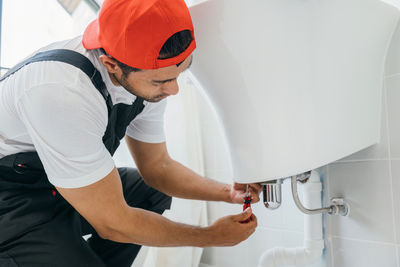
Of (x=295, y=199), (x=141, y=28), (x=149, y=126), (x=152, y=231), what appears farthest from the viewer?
(x=149, y=126)

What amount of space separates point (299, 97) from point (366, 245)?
52cm

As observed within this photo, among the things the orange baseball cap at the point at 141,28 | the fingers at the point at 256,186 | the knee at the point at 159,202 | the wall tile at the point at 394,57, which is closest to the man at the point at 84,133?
the orange baseball cap at the point at 141,28

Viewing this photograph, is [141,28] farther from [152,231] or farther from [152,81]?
[152,231]

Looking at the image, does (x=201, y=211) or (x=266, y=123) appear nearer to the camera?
(x=266, y=123)

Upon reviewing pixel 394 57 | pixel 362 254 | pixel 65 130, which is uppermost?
pixel 65 130

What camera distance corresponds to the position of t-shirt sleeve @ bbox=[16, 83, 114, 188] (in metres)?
0.60

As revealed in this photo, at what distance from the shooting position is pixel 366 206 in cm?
88

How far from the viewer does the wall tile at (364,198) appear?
850 millimetres

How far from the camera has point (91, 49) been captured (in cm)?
68

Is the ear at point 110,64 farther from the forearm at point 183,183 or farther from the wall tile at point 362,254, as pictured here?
the wall tile at point 362,254

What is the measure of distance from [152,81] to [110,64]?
A: 9 centimetres

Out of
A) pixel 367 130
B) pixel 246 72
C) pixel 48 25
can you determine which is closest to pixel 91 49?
pixel 246 72

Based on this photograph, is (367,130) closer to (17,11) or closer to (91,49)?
(91,49)

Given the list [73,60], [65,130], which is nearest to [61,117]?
[65,130]
